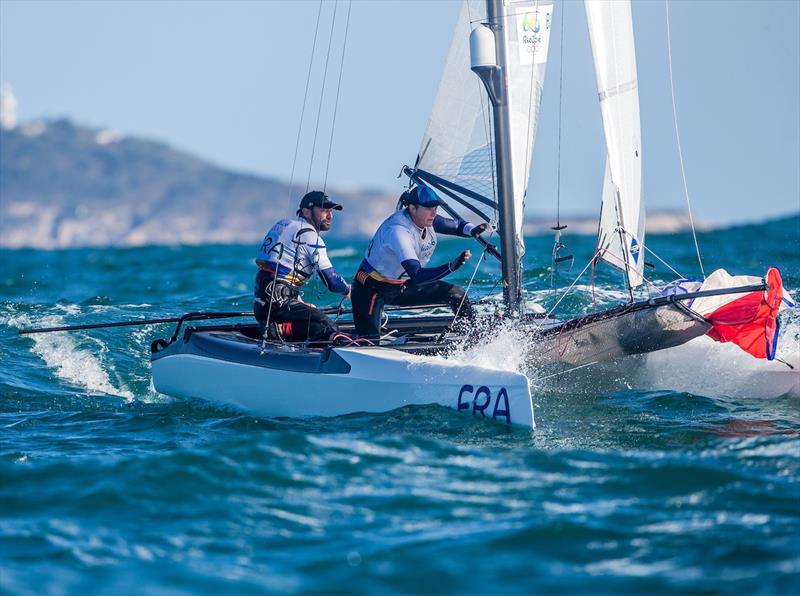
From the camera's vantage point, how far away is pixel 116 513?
4.83 m

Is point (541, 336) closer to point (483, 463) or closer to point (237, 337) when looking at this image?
point (483, 463)

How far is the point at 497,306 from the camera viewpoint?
291 inches

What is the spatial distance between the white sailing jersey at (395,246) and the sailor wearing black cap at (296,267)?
354 millimetres

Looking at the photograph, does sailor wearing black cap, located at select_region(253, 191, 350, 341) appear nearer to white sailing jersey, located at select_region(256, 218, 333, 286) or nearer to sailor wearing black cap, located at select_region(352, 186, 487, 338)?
white sailing jersey, located at select_region(256, 218, 333, 286)

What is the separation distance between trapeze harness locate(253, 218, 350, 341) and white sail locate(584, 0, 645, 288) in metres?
1.87

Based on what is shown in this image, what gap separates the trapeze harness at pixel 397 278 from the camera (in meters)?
6.86

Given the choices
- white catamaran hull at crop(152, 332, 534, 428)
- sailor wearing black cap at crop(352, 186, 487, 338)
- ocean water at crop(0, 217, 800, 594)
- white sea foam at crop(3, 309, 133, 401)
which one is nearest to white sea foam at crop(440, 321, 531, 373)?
ocean water at crop(0, 217, 800, 594)

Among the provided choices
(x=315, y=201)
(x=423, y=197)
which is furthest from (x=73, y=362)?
(x=423, y=197)

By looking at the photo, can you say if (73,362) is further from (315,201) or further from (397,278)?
(397,278)

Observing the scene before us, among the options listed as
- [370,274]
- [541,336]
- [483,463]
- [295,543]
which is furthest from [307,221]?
[295,543]

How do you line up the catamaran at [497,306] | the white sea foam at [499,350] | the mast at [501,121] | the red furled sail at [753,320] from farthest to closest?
the mast at [501,121], the red furled sail at [753,320], the white sea foam at [499,350], the catamaran at [497,306]

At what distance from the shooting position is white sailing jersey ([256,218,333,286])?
7.20 metres

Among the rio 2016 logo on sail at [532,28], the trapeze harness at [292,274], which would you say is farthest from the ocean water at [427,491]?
the rio 2016 logo on sail at [532,28]

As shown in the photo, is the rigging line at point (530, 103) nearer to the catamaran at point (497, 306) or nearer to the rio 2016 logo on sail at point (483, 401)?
the catamaran at point (497, 306)
